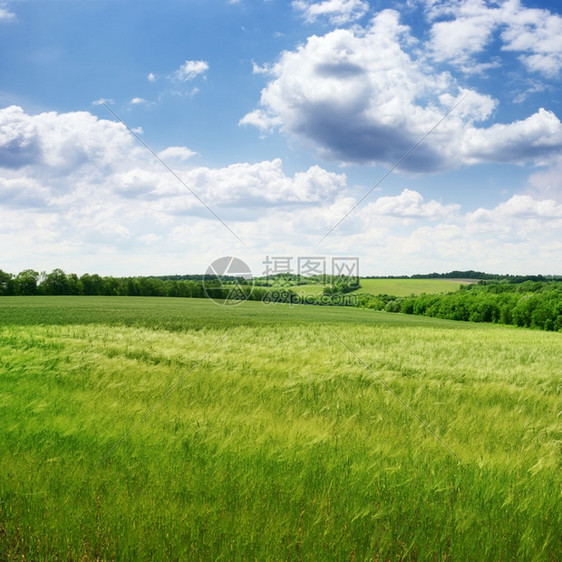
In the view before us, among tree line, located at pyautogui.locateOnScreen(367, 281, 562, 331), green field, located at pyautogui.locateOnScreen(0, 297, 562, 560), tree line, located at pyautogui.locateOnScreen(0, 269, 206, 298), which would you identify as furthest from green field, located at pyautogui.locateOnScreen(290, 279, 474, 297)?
green field, located at pyautogui.locateOnScreen(0, 297, 562, 560)

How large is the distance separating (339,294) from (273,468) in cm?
7293

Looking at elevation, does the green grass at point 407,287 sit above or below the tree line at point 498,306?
above

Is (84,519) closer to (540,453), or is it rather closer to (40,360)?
(540,453)

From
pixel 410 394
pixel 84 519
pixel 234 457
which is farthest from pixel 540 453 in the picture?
pixel 84 519

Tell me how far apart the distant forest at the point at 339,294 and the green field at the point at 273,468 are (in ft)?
134

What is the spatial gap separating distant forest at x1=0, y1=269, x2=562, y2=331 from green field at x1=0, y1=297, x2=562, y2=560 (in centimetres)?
4095

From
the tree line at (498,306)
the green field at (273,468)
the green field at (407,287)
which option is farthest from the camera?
the green field at (407,287)

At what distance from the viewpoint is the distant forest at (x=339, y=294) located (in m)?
50.7

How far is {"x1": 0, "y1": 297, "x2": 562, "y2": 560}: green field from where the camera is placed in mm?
3225

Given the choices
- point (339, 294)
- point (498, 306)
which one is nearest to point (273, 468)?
point (498, 306)

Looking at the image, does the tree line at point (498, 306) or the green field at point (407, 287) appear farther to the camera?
the green field at point (407, 287)

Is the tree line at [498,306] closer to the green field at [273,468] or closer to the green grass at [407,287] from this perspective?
A: the green grass at [407,287]

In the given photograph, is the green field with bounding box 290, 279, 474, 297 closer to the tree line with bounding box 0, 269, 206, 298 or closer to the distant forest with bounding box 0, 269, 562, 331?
the distant forest with bounding box 0, 269, 562, 331

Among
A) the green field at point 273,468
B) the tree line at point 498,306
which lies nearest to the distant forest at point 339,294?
the tree line at point 498,306
